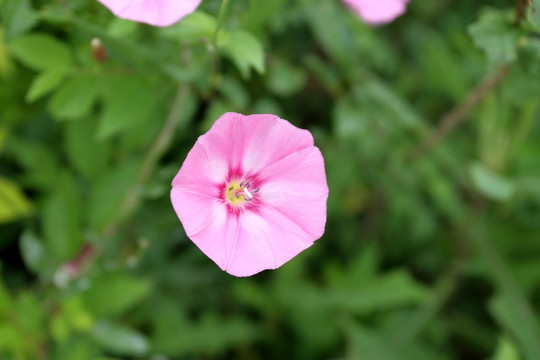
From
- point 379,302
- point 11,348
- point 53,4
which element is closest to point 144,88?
point 53,4

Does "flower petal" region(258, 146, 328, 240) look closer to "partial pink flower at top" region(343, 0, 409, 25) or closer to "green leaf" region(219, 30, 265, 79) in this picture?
"green leaf" region(219, 30, 265, 79)

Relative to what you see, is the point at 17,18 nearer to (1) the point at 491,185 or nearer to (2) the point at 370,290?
(1) the point at 491,185

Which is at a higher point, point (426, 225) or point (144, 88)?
point (144, 88)

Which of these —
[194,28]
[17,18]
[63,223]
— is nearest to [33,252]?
[63,223]

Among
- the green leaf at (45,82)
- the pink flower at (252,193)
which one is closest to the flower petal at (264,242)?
the pink flower at (252,193)

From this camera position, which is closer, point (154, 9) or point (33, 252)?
point (154, 9)

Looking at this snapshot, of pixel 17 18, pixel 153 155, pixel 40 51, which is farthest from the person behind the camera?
pixel 153 155

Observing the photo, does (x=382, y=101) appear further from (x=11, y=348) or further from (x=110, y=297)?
(x=11, y=348)

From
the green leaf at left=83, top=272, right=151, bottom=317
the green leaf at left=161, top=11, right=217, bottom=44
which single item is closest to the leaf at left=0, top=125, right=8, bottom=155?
the green leaf at left=83, top=272, right=151, bottom=317
